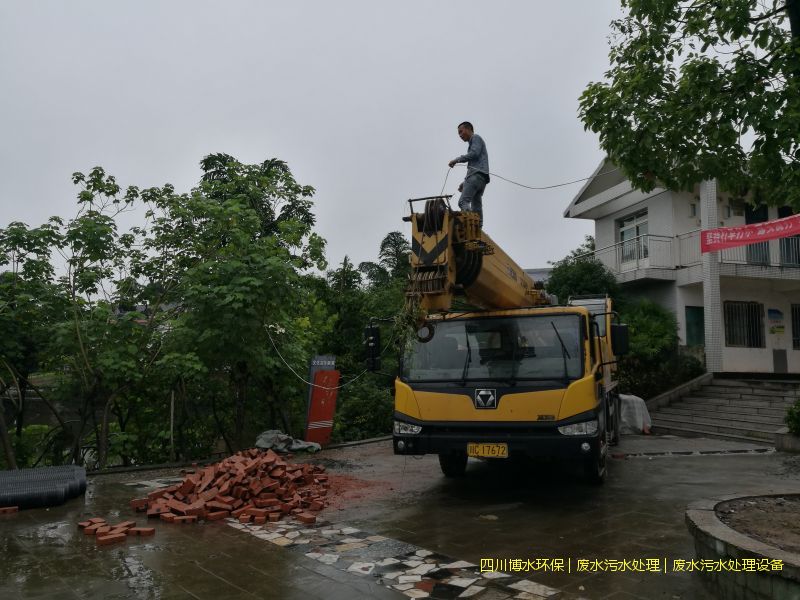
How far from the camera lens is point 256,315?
9.73m

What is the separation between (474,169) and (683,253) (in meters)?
14.3

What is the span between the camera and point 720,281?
57.9 feet

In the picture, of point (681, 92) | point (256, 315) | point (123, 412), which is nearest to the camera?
point (681, 92)

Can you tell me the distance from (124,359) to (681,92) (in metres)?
8.17

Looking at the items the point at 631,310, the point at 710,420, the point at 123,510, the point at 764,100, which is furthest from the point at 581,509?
the point at 631,310

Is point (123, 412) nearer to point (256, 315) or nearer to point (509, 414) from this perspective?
point (256, 315)

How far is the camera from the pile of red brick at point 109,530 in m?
5.54

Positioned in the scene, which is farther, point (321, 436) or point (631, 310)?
point (631, 310)

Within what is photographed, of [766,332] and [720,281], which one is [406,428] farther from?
[766,332]

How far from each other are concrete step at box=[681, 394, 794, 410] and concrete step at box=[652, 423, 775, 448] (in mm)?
1607

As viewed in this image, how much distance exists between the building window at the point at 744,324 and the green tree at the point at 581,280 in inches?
129

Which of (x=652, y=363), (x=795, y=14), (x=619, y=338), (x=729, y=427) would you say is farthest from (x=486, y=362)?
(x=652, y=363)

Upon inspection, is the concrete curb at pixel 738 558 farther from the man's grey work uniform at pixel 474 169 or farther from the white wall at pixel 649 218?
the white wall at pixel 649 218

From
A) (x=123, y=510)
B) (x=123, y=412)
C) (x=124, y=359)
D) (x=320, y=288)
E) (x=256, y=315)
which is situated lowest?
(x=123, y=510)
